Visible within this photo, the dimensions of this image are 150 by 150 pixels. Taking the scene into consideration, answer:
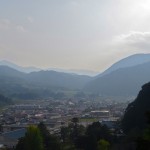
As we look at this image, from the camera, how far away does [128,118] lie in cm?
4553

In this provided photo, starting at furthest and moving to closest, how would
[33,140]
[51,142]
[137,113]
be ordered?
[137,113] < [51,142] < [33,140]

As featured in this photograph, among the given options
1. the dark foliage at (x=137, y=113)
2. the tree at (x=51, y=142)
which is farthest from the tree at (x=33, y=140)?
the dark foliage at (x=137, y=113)

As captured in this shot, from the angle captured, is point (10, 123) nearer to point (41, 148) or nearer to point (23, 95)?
point (41, 148)

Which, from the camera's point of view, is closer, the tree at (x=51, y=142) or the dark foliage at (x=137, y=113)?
the tree at (x=51, y=142)

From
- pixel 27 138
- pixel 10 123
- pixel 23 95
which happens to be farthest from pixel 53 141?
pixel 23 95

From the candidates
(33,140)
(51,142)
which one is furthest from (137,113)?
(33,140)

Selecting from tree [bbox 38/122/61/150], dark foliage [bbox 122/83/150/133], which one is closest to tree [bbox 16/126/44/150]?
tree [bbox 38/122/61/150]

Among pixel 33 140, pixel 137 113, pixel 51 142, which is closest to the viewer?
pixel 33 140

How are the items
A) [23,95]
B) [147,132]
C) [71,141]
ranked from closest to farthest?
[147,132], [71,141], [23,95]

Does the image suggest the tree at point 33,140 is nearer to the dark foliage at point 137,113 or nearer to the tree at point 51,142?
the tree at point 51,142

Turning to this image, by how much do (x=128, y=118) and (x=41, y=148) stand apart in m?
16.4

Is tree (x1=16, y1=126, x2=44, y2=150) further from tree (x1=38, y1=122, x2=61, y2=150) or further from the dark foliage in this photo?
the dark foliage

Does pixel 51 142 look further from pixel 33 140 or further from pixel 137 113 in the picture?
pixel 137 113

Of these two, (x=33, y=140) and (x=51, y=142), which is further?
(x=51, y=142)
